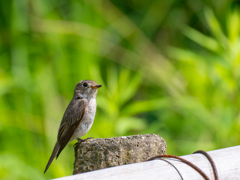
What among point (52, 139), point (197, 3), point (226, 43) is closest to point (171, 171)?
point (226, 43)

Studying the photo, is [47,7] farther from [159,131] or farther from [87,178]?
[87,178]

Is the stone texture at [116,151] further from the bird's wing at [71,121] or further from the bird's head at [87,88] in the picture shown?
the bird's head at [87,88]

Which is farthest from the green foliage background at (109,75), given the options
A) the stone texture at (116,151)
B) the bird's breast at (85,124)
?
the stone texture at (116,151)

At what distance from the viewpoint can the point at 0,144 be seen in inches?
168

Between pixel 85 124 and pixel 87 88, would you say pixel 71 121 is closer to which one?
pixel 85 124

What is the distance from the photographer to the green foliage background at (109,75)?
350 cm

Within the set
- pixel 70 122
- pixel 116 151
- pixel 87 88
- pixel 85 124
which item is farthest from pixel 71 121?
pixel 116 151

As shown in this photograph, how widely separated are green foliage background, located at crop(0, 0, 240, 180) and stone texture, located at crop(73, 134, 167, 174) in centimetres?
152

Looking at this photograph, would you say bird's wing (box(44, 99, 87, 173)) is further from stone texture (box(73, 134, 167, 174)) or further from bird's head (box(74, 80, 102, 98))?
stone texture (box(73, 134, 167, 174))

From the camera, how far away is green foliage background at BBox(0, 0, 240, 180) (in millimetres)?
3504

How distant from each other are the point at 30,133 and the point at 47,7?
60.6 inches

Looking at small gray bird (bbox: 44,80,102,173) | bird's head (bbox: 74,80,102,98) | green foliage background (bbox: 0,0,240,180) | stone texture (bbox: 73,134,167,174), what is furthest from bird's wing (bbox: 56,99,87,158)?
stone texture (bbox: 73,134,167,174)

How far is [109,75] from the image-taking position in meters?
4.40

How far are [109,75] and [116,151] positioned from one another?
2783 mm
